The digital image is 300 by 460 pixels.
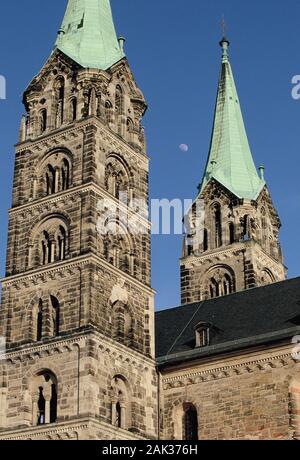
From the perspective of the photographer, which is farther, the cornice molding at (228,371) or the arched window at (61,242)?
the arched window at (61,242)

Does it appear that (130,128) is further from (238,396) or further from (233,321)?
(238,396)

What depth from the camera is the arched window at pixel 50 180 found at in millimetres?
38344

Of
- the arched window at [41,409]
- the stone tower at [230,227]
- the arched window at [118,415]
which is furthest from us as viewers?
the stone tower at [230,227]

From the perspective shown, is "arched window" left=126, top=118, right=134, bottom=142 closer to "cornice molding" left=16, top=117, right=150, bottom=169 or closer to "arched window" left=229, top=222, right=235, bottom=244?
"cornice molding" left=16, top=117, right=150, bottom=169

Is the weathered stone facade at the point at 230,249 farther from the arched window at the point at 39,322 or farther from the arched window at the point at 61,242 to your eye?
the arched window at the point at 39,322

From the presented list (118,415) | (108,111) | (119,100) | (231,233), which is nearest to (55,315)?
(118,415)

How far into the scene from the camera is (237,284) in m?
52.2

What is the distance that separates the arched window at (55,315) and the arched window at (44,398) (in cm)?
166

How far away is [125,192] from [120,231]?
1.96 meters

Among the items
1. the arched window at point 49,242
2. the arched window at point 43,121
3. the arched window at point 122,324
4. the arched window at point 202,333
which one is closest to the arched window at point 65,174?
the arched window at point 49,242

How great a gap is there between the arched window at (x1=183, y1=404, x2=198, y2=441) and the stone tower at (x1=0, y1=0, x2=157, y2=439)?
1.58 metres

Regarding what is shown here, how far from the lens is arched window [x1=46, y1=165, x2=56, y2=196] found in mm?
38344
